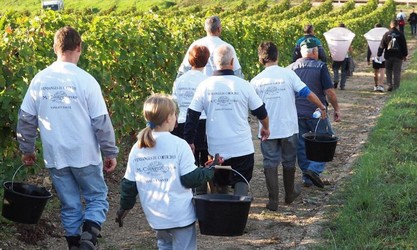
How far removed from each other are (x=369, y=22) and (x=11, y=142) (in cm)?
2929

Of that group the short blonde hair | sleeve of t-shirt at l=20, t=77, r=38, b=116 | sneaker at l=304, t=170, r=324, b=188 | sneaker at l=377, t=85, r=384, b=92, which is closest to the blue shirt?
sneaker at l=304, t=170, r=324, b=188

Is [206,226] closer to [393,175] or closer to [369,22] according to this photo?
[393,175]

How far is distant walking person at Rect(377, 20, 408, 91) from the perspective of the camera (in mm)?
17156

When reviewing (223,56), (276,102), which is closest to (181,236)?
(223,56)

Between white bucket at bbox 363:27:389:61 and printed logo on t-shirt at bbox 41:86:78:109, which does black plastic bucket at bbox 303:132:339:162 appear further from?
white bucket at bbox 363:27:389:61

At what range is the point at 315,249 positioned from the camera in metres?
6.37

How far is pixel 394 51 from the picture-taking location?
17.3 meters

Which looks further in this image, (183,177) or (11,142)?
(11,142)

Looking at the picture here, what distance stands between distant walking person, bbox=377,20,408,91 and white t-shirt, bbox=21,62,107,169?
12251 millimetres

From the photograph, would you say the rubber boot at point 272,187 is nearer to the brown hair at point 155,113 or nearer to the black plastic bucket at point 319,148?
the black plastic bucket at point 319,148

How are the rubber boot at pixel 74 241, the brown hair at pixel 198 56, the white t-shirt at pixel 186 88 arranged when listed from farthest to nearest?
the white t-shirt at pixel 186 88, the brown hair at pixel 198 56, the rubber boot at pixel 74 241

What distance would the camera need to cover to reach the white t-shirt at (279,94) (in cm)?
790

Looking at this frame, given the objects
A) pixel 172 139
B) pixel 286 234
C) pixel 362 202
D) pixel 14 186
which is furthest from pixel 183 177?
pixel 362 202

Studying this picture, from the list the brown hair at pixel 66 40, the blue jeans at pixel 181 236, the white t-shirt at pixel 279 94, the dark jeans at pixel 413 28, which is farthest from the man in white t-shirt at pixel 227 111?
the dark jeans at pixel 413 28
